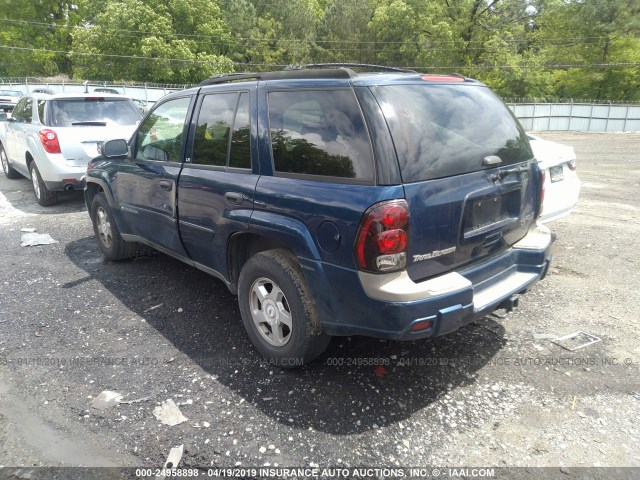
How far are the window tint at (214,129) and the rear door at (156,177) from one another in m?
0.22

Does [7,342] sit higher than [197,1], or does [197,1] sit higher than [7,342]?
[197,1]

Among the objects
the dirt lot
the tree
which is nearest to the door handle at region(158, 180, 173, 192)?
the dirt lot

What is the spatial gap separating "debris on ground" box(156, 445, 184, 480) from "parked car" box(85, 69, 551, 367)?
2.95ft

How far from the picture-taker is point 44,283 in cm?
504

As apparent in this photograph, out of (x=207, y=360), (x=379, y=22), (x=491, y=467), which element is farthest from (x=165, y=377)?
(x=379, y=22)

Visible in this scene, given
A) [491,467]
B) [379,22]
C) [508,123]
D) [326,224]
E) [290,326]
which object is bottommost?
[491,467]

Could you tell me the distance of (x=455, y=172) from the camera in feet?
9.41

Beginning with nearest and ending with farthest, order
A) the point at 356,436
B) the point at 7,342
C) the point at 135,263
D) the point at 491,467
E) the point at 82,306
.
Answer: the point at 491,467, the point at 356,436, the point at 7,342, the point at 82,306, the point at 135,263

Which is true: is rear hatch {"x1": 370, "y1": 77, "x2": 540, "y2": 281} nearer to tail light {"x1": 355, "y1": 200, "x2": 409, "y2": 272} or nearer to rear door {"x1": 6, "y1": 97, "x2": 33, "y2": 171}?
tail light {"x1": 355, "y1": 200, "x2": 409, "y2": 272}

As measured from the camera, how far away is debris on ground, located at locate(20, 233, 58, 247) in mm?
6352

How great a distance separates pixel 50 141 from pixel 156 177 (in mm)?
4477

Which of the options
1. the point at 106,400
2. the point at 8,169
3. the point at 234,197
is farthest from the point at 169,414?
the point at 8,169

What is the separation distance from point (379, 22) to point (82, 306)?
169 feet

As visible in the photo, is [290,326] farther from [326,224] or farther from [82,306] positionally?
[82,306]
